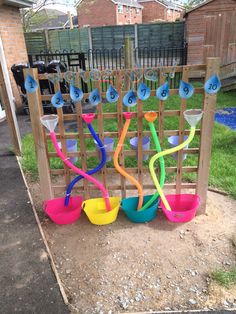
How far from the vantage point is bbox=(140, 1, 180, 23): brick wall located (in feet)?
120

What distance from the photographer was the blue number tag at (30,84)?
8.11ft

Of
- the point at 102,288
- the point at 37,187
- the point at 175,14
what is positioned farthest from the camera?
the point at 175,14

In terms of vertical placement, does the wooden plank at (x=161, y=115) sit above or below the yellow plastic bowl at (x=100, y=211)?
above

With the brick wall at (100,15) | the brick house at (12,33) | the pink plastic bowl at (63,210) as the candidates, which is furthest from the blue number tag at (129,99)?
the brick wall at (100,15)

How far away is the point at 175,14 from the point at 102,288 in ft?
145

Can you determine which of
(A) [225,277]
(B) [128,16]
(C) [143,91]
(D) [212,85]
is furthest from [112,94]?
(B) [128,16]

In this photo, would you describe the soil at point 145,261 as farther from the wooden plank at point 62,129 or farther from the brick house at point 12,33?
the brick house at point 12,33

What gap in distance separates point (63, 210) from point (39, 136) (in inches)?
33.1

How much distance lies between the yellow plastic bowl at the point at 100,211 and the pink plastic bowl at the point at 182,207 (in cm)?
48

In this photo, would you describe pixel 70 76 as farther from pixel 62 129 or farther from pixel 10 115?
pixel 10 115

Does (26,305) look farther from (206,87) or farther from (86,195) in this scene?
(206,87)

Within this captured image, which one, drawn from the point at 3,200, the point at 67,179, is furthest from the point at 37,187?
the point at 67,179

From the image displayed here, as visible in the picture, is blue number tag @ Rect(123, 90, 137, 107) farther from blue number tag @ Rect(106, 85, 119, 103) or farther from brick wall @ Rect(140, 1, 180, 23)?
brick wall @ Rect(140, 1, 180, 23)

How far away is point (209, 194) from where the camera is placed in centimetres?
328
